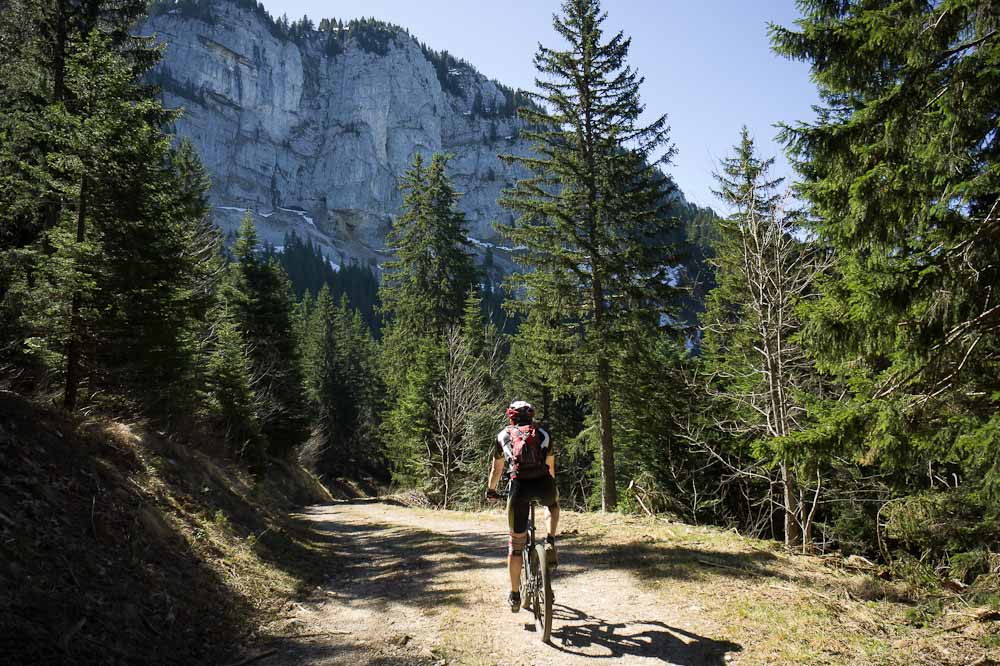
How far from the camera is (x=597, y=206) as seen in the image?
44.1 ft

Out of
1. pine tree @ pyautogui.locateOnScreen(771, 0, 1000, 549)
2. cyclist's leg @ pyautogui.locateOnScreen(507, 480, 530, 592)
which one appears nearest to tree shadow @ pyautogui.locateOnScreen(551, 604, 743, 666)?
cyclist's leg @ pyautogui.locateOnScreen(507, 480, 530, 592)

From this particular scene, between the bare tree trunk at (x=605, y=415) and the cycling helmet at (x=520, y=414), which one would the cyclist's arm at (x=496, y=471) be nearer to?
the cycling helmet at (x=520, y=414)

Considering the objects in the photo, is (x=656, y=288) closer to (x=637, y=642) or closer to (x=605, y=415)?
(x=605, y=415)

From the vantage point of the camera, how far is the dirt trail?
4289 mm

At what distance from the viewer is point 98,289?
7309 mm

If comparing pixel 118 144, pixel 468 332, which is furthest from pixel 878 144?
pixel 468 332

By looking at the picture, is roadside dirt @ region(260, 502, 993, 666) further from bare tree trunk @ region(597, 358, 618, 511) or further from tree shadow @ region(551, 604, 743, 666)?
bare tree trunk @ region(597, 358, 618, 511)

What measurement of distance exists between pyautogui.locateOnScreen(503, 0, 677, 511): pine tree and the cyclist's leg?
27.0ft

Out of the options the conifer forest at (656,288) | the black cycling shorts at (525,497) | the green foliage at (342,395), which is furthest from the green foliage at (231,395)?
the green foliage at (342,395)

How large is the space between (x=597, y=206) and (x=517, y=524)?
10.3 metres

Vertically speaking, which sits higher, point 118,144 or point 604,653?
point 118,144

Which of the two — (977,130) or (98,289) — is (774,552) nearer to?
(977,130)

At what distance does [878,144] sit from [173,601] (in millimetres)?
7790

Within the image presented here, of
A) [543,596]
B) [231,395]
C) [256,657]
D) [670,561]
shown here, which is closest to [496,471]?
[543,596]
